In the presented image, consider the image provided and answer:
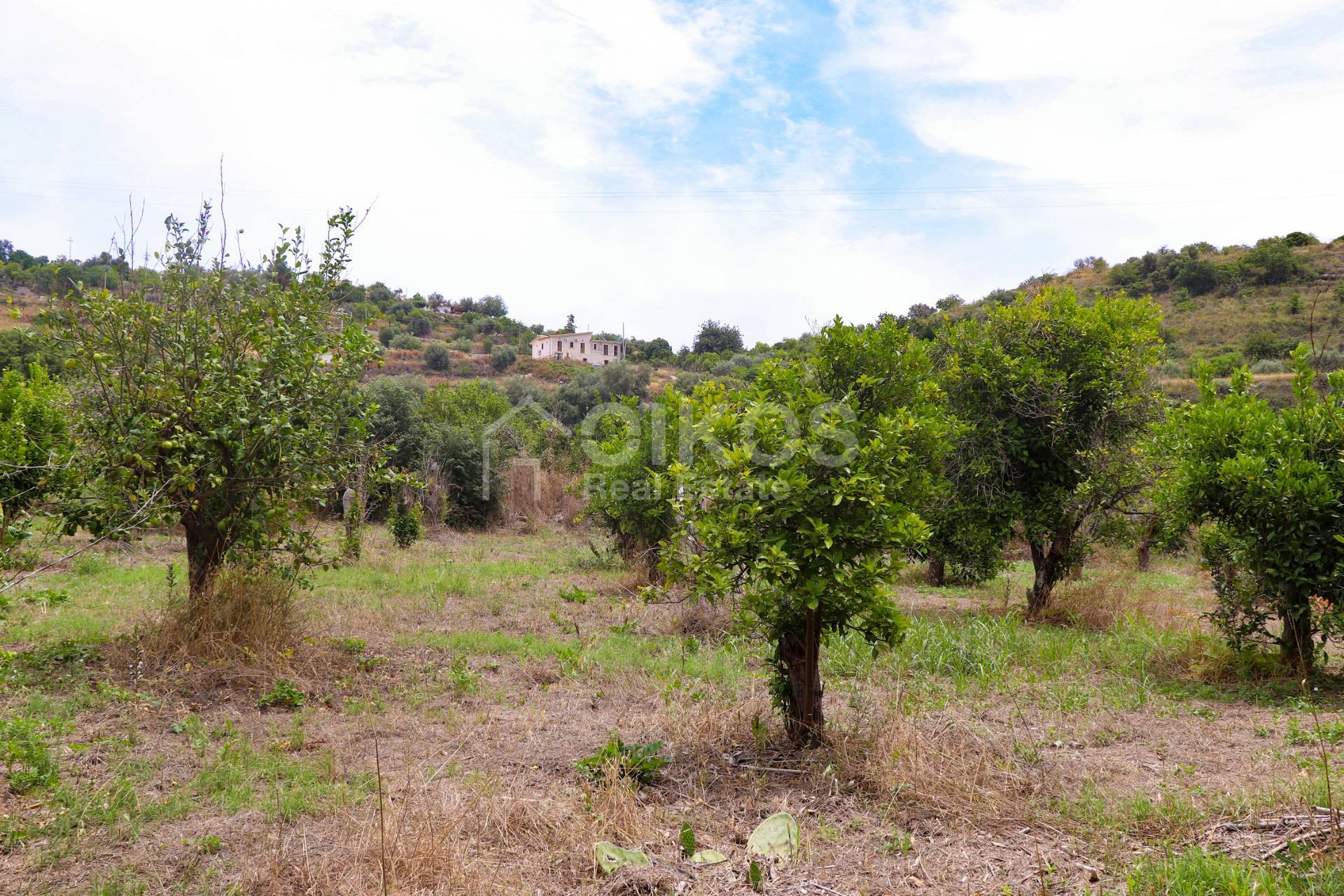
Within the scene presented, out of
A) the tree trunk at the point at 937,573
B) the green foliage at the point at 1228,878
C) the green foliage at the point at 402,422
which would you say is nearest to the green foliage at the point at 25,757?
the green foliage at the point at 1228,878

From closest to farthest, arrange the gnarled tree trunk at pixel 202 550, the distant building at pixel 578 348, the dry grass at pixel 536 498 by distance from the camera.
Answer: the gnarled tree trunk at pixel 202 550, the dry grass at pixel 536 498, the distant building at pixel 578 348

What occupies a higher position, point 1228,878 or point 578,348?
point 578,348

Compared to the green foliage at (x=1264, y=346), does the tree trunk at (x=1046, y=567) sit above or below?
below

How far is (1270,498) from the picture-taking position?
20.7ft

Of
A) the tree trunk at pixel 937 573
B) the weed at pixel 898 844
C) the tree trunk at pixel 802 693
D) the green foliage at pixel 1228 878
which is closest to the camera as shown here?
the green foliage at pixel 1228 878

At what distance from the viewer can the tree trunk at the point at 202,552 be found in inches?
262

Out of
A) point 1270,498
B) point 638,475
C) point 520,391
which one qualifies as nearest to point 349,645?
point 638,475

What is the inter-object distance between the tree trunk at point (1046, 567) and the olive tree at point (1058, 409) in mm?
12

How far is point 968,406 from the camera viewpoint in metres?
10.0

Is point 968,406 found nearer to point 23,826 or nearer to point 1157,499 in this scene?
point 1157,499

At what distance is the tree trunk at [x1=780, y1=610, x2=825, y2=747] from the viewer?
4.78m

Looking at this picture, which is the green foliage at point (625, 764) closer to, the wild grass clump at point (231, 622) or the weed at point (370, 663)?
the weed at point (370, 663)

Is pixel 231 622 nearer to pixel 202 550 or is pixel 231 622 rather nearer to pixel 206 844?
pixel 202 550

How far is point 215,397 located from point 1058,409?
869 cm
